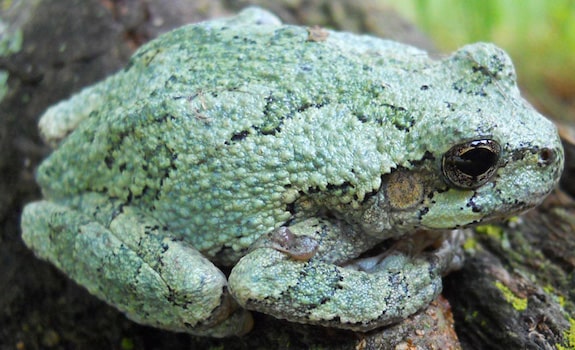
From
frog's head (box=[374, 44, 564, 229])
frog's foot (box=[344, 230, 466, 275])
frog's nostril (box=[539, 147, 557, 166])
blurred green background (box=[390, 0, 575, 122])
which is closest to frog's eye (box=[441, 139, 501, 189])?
frog's head (box=[374, 44, 564, 229])

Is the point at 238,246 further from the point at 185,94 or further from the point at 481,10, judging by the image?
the point at 481,10

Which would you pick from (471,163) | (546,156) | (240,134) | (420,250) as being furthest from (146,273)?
(546,156)

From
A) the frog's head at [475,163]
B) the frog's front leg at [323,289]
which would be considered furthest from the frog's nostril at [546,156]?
the frog's front leg at [323,289]

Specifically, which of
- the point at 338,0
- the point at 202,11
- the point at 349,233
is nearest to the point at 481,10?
the point at 338,0

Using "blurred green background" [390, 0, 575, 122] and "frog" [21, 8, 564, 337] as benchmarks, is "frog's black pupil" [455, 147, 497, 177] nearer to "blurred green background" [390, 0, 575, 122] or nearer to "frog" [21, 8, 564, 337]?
"frog" [21, 8, 564, 337]

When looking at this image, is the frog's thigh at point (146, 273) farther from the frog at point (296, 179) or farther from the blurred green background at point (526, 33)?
the blurred green background at point (526, 33)

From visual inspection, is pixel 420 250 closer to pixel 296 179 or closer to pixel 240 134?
pixel 296 179

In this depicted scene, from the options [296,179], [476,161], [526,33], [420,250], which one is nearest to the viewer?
[476,161]
